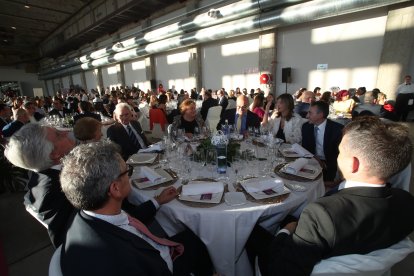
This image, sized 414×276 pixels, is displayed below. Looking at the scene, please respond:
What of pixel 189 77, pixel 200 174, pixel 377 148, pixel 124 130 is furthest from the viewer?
pixel 189 77

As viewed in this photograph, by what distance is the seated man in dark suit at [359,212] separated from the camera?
3.22 feet

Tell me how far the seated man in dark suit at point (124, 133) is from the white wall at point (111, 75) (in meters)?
16.8

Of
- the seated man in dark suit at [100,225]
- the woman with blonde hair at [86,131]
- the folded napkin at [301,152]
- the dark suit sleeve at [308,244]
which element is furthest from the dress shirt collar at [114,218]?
the folded napkin at [301,152]

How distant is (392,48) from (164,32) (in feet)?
30.1

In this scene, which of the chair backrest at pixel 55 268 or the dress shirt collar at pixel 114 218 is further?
the dress shirt collar at pixel 114 218

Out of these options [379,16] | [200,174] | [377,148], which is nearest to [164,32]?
[379,16]

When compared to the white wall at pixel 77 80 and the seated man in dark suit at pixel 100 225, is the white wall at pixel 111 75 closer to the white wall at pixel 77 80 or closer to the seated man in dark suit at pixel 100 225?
the white wall at pixel 77 80

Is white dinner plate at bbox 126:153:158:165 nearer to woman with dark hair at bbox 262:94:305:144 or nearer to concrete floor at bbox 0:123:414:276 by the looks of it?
concrete floor at bbox 0:123:414:276

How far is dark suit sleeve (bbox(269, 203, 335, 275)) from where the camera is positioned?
982 millimetres

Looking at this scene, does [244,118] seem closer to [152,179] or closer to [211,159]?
[211,159]

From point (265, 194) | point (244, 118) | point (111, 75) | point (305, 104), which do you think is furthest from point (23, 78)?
point (265, 194)

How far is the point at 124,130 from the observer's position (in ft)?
10.5

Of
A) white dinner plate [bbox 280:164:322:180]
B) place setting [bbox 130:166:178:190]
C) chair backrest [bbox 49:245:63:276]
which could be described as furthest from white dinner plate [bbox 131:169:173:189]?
white dinner plate [bbox 280:164:322:180]

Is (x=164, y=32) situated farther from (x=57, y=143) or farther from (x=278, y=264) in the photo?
(x=278, y=264)
